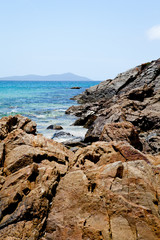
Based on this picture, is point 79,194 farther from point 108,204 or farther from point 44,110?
point 44,110

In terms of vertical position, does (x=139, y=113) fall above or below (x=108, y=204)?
above

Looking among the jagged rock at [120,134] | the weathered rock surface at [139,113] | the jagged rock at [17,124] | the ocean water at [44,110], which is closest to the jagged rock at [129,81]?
the weathered rock surface at [139,113]

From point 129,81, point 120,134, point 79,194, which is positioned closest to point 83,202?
point 79,194

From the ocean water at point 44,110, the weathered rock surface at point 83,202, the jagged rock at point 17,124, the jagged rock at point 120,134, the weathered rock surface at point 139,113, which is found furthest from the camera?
the ocean water at point 44,110

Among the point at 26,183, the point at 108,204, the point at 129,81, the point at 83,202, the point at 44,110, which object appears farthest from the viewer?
the point at 129,81

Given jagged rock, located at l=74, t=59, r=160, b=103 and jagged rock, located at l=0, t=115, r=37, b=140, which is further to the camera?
jagged rock, located at l=74, t=59, r=160, b=103

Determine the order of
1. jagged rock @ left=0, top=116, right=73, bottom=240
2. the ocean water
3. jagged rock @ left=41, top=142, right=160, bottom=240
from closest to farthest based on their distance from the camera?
jagged rock @ left=41, top=142, right=160, bottom=240 → jagged rock @ left=0, top=116, right=73, bottom=240 → the ocean water

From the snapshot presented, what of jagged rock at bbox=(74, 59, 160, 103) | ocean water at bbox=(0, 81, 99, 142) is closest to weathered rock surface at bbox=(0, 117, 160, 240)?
ocean water at bbox=(0, 81, 99, 142)

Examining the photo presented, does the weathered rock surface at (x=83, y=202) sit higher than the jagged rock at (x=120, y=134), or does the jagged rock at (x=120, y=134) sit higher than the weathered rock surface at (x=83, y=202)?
the jagged rock at (x=120, y=134)

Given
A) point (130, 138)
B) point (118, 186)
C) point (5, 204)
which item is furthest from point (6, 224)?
point (130, 138)

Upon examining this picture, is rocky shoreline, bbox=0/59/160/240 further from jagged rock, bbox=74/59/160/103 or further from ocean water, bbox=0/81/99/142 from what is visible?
jagged rock, bbox=74/59/160/103

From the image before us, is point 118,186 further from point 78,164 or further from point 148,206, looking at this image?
point 78,164

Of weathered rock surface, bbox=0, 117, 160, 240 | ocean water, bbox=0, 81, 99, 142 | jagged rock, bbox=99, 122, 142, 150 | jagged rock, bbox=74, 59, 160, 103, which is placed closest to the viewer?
weathered rock surface, bbox=0, 117, 160, 240

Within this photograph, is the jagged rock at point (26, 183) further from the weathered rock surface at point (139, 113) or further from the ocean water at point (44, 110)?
the ocean water at point (44, 110)
